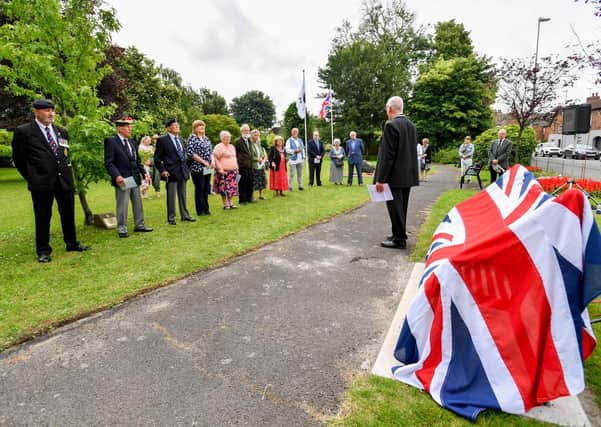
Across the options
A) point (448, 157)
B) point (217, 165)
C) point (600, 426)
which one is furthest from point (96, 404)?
point (448, 157)

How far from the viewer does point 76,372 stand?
2672 millimetres

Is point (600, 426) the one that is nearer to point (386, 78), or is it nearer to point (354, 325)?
point (354, 325)

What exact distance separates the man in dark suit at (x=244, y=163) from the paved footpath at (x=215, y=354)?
18.2 feet

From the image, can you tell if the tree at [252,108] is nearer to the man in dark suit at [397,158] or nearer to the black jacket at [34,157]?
the black jacket at [34,157]

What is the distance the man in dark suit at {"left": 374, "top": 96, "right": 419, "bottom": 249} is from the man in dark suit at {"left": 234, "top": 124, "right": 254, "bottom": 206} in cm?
517

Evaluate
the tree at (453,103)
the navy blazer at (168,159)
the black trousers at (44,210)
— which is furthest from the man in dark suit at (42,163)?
the tree at (453,103)

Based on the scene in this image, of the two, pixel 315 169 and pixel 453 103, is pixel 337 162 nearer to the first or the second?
pixel 315 169

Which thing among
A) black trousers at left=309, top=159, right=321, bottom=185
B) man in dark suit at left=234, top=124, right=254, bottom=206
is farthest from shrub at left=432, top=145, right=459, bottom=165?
man in dark suit at left=234, top=124, right=254, bottom=206

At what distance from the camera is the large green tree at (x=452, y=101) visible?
122 feet

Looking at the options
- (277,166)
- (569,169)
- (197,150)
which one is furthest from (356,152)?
(569,169)

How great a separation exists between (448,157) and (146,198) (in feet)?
97.0

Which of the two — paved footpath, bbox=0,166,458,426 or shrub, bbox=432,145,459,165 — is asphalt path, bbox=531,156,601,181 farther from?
paved footpath, bbox=0,166,458,426

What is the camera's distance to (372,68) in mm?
41094

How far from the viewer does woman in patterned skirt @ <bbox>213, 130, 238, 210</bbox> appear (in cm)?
900
